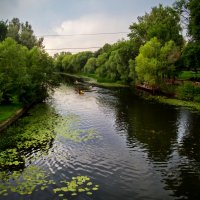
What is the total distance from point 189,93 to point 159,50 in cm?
1884

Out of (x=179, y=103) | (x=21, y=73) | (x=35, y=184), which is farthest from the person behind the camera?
(x=179, y=103)

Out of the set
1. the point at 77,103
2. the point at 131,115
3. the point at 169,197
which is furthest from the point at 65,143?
the point at 77,103

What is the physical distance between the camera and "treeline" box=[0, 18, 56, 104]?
49688 millimetres

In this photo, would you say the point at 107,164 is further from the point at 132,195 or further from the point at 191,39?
the point at 191,39

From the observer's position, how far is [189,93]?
2520 inches

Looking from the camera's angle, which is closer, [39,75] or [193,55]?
[39,75]

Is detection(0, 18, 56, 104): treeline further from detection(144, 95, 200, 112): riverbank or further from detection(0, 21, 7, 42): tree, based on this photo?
detection(0, 21, 7, 42): tree

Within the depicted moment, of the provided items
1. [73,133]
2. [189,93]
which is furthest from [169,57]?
[73,133]

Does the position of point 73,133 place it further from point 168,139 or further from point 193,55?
point 193,55

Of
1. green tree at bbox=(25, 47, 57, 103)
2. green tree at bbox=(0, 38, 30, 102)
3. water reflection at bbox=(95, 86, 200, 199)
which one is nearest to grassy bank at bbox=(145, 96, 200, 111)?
water reflection at bbox=(95, 86, 200, 199)

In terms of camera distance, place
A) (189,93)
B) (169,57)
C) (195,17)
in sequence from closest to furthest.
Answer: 1. (189,93)
2. (195,17)
3. (169,57)

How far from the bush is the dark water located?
15.6 m

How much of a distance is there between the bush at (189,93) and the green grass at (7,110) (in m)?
34.1

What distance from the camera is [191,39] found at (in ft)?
259
